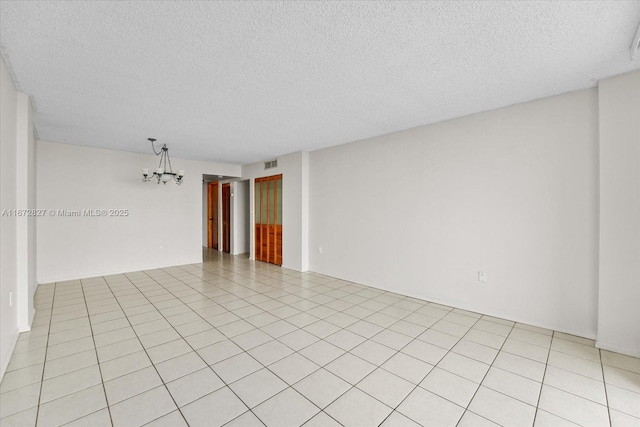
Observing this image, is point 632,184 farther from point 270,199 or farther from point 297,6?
point 270,199

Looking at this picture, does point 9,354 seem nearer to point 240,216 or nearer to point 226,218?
point 240,216

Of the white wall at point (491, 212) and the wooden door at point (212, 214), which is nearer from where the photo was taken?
the white wall at point (491, 212)

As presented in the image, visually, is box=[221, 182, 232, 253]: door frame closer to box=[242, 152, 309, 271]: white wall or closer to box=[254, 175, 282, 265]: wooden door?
box=[254, 175, 282, 265]: wooden door

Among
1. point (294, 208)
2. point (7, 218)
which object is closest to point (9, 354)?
point (7, 218)

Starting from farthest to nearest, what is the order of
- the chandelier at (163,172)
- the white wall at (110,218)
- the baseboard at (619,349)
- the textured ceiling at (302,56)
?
the chandelier at (163,172)
the white wall at (110,218)
the baseboard at (619,349)
the textured ceiling at (302,56)

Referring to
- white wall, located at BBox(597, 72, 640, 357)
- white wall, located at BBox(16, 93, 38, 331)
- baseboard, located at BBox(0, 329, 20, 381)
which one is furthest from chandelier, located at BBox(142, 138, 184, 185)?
white wall, located at BBox(597, 72, 640, 357)

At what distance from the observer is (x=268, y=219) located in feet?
22.8

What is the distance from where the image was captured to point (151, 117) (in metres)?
→ 3.72

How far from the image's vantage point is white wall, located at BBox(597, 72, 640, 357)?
2.52 meters

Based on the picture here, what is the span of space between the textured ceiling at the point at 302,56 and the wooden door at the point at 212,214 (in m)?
5.47

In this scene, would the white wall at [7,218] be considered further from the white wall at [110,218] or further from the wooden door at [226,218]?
the wooden door at [226,218]

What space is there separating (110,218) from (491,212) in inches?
270

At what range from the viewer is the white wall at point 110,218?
5043 mm

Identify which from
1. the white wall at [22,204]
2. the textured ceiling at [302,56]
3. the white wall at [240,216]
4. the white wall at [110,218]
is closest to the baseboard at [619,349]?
the textured ceiling at [302,56]
